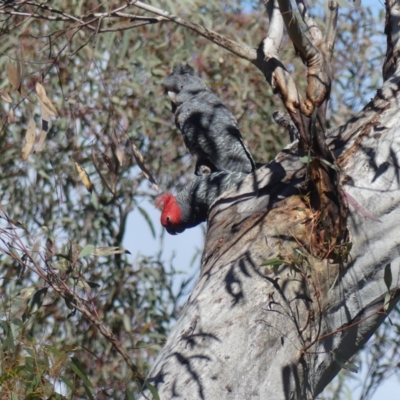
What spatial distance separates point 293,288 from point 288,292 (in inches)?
0.6

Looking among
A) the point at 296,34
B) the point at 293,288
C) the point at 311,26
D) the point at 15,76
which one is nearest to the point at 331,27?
the point at 311,26

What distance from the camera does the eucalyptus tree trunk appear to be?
1.77 m

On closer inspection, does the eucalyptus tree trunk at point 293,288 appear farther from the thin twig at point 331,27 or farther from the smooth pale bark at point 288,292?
the thin twig at point 331,27

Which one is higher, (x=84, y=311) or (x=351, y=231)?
(x=351, y=231)

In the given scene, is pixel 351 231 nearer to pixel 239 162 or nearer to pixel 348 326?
pixel 348 326

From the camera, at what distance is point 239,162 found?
3311mm

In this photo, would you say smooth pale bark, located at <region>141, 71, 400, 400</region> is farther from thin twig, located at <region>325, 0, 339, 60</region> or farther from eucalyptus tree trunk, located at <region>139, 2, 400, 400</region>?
thin twig, located at <region>325, 0, 339, 60</region>

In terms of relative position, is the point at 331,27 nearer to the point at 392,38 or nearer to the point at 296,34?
the point at 296,34

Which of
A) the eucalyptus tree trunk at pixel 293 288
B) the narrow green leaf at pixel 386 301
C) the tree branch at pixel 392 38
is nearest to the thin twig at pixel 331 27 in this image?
the eucalyptus tree trunk at pixel 293 288

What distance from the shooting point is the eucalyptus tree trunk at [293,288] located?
1.77m

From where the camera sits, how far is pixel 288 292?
186 cm

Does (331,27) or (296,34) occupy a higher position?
(331,27)

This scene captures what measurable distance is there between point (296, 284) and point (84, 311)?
464mm

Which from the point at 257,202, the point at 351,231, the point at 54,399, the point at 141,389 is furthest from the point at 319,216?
the point at 54,399
